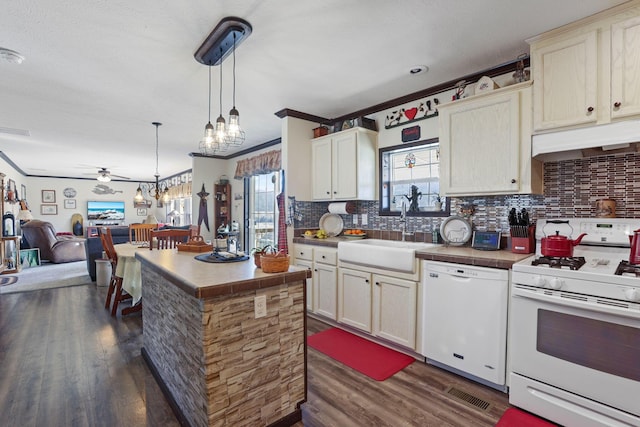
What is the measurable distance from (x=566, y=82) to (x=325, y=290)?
2.62m

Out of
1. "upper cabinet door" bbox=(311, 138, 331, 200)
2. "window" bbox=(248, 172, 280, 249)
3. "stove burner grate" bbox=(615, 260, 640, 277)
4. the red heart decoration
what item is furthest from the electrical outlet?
"window" bbox=(248, 172, 280, 249)

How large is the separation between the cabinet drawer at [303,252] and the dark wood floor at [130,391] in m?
1.09

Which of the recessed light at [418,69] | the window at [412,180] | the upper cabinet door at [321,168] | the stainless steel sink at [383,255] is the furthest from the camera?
the upper cabinet door at [321,168]

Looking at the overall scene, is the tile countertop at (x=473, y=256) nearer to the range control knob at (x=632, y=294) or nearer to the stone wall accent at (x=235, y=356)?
the range control knob at (x=632, y=294)

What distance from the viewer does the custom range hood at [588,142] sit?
1.84 m

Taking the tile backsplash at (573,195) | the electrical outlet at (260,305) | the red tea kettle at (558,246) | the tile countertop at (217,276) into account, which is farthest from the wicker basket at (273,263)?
the tile backsplash at (573,195)

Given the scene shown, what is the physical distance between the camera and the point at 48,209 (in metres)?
10.0

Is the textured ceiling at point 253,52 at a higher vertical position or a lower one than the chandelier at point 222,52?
higher

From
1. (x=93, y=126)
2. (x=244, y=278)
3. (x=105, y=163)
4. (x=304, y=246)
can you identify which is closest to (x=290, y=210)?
A: (x=304, y=246)

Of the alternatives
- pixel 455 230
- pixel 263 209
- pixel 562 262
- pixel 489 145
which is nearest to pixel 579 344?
pixel 562 262

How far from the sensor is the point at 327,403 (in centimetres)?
198

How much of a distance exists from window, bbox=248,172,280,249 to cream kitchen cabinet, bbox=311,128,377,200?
157 centimetres

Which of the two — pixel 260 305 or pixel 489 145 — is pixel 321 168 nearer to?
pixel 489 145

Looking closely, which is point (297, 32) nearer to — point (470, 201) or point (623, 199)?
point (470, 201)
